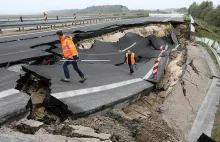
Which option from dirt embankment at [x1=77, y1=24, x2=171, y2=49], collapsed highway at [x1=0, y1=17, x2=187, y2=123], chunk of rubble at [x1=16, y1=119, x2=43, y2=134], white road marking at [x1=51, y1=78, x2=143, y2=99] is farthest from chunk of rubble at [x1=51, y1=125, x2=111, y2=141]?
dirt embankment at [x1=77, y1=24, x2=171, y2=49]

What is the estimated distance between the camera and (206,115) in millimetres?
7922

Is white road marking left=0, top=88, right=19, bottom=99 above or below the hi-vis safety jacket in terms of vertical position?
below

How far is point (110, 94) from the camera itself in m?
7.64

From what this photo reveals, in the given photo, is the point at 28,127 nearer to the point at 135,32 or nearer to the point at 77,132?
the point at 77,132

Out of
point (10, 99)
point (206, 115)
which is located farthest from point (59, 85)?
point (206, 115)

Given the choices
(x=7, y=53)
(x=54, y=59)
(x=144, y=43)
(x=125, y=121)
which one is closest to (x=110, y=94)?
(x=125, y=121)

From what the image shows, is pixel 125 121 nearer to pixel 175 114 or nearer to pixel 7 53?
pixel 175 114

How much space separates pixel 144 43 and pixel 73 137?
50.0ft

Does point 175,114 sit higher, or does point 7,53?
point 7,53

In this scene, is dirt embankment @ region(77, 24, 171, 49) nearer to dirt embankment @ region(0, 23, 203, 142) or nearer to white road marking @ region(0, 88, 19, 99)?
dirt embankment @ region(0, 23, 203, 142)

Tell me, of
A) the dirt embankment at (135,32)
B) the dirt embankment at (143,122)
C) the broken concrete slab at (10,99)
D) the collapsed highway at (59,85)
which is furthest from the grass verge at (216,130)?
the dirt embankment at (135,32)

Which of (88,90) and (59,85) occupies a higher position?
(59,85)

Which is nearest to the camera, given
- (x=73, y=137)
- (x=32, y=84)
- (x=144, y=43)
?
(x=73, y=137)

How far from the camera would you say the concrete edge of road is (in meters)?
6.78
